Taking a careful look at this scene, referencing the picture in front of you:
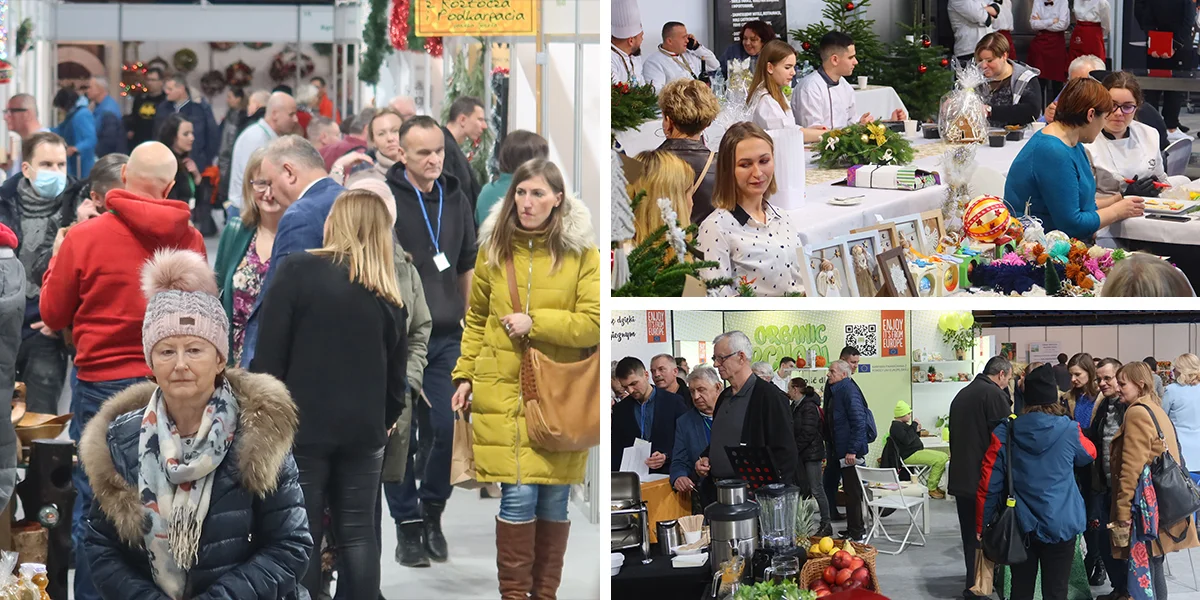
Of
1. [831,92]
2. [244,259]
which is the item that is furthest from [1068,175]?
[244,259]

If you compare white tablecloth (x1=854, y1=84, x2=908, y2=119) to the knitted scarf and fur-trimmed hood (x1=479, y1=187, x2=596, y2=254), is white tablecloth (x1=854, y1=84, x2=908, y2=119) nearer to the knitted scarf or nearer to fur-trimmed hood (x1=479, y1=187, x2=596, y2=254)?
fur-trimmed hood (x1=479, y1=187, x2=596, y2=254)

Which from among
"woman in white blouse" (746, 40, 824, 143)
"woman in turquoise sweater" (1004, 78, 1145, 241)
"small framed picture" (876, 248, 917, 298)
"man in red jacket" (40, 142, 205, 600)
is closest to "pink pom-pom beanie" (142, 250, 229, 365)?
"man in red jacket" (40, 142, 205, 600)

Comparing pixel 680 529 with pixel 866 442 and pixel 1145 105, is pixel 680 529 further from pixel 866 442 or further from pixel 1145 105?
pixel 1145 105

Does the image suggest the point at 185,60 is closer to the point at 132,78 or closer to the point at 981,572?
the point at 132,78

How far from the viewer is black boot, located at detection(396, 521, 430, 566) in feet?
13.0

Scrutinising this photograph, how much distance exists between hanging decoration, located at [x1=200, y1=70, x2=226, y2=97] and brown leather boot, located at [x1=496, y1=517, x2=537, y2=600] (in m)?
1.39

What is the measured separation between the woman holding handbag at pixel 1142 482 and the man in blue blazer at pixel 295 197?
2.15m

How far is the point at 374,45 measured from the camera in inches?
150

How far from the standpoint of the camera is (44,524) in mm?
3807

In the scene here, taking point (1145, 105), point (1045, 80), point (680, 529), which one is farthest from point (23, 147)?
point (1145, 105)

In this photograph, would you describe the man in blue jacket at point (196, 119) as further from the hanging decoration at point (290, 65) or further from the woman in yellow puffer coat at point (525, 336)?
the woman in yellow puffer coat at point (525, 336)

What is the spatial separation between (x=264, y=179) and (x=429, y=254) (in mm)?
485

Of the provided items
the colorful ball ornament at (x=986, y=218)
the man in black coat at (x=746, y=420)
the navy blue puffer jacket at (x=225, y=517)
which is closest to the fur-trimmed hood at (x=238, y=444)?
the navy blue puffer jacket at (x=225, y=517)

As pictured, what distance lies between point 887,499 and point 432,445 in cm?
127
